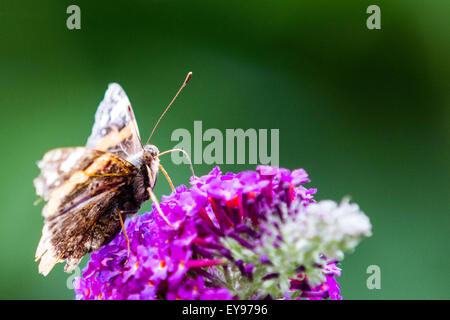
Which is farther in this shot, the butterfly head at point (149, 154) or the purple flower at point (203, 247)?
the butterfly head at point (149, 154)

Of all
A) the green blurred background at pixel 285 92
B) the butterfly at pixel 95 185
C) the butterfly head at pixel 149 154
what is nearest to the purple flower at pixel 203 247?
the butterfly at pixel 95 185

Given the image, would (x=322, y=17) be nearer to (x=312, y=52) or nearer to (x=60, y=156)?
(x=312, y=52)

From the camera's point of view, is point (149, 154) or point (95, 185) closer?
point (95, 185)

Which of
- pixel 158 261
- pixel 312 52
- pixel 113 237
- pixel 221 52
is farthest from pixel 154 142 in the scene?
pixel 158 261

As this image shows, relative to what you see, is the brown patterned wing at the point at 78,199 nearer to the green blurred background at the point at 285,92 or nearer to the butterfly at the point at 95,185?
the butterfly at the point at 95,185

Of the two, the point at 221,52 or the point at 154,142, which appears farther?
the point at 221,52

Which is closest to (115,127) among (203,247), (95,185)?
(95,185)

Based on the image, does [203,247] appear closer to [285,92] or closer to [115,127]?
[115,127]
